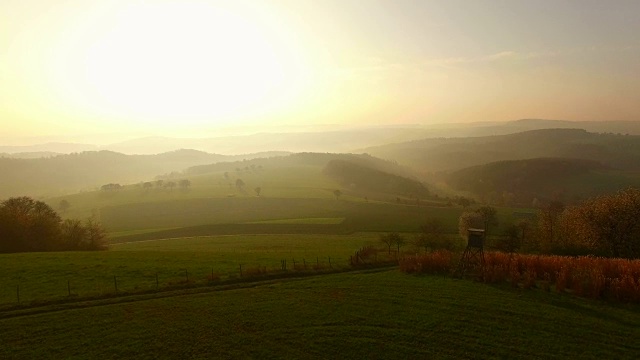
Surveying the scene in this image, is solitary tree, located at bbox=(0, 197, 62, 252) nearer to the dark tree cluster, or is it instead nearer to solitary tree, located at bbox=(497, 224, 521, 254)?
the dark tree cluster

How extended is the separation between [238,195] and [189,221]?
Answer: 4016 cm

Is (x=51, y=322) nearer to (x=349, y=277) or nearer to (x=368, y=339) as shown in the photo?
(x=368, y=339)

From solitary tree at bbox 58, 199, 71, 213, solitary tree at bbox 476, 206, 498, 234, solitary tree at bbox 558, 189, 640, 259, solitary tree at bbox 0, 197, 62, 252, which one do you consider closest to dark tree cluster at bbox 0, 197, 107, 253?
solitary tree at bbox 0, 197, 62, 252

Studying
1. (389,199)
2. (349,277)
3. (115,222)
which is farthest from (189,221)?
(349,277)

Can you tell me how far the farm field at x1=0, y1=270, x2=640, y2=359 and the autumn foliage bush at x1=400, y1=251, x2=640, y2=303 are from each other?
85.2 inches

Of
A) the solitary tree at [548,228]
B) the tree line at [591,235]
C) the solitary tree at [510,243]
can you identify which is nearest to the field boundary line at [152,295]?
the tree line at [591,235]

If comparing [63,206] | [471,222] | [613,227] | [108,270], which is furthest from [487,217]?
[63,206]

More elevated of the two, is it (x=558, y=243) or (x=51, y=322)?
(x=51, y=322)

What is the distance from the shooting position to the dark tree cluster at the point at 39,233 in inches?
2781

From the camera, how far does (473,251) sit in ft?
158

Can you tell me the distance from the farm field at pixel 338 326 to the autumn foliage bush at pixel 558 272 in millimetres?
2164

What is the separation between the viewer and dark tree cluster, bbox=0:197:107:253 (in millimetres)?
70625

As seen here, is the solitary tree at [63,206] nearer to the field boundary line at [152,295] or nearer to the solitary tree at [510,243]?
the field boundary line at [152,295]

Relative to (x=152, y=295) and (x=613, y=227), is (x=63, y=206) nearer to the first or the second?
(x=152, y=295)
